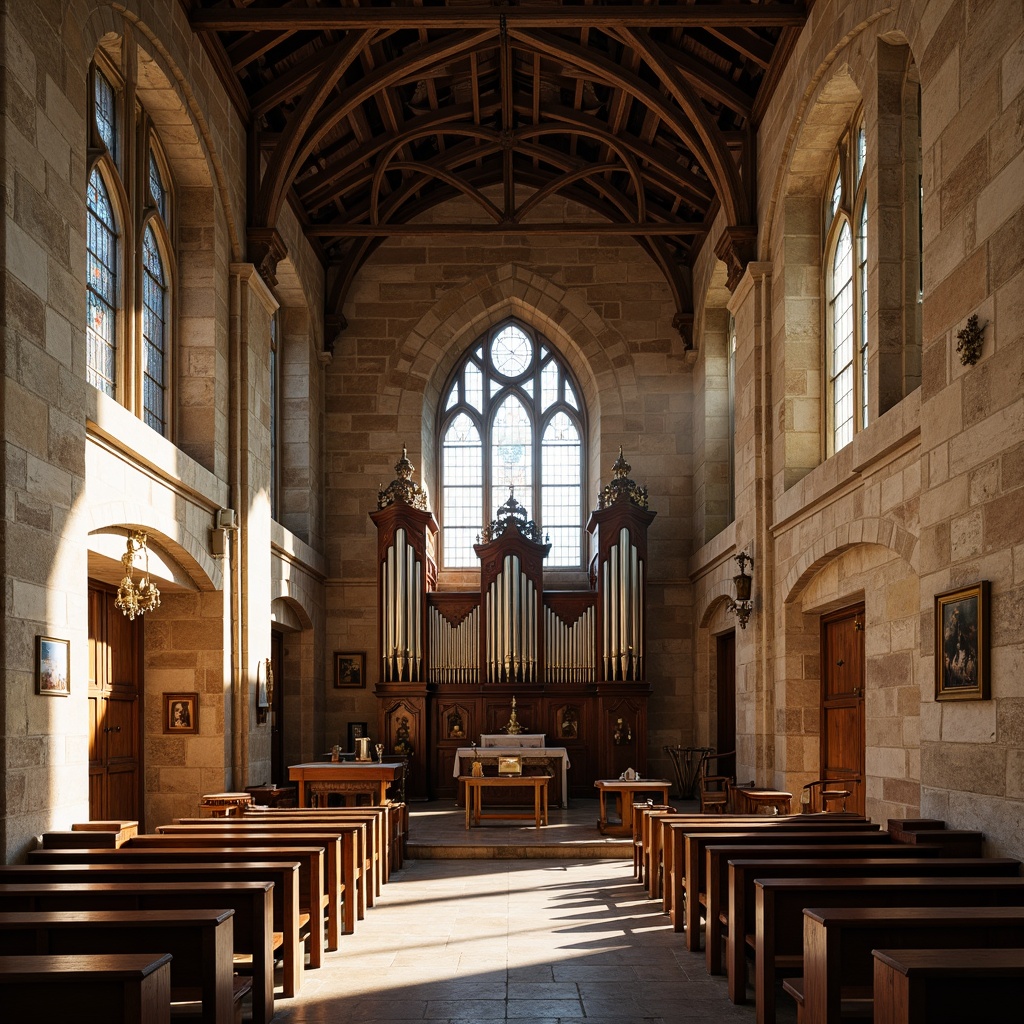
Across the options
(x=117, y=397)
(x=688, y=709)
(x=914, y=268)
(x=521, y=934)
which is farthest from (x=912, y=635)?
(x=688, y=709)

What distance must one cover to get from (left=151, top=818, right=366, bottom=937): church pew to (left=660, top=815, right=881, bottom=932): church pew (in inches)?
79.7

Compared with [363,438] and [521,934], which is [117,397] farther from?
[363,438]

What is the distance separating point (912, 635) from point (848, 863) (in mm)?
3044

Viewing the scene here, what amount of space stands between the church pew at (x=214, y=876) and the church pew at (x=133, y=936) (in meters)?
1.04

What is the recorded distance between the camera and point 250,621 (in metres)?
12.2

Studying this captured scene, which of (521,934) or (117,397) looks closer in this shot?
(521,934)

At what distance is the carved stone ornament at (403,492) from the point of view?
1634 centimetres

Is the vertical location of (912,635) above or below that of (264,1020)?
above

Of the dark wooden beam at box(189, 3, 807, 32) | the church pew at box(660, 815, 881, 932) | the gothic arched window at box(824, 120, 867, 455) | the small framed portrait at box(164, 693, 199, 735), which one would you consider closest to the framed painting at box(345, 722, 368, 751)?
the small framed portrait at box(164, 693, 199, 735)

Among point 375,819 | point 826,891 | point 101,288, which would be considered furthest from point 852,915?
point 101,288

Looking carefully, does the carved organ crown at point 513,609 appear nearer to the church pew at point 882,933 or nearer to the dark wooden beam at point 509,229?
the dark wooden beam at point 509,229

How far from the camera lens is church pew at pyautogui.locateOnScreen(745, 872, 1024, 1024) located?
5.34 m

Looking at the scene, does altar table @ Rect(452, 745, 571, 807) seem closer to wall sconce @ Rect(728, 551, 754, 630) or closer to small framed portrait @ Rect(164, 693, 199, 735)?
wall sconce @ Rect(728, 551, 754, 630)

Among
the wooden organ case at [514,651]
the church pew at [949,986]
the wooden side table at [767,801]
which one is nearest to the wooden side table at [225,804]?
the wooden side table at [767,801]
